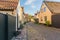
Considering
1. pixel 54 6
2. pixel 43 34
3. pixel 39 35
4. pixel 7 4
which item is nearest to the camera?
pixel 39 35

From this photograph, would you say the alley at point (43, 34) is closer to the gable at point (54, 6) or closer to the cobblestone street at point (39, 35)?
the cobblestone street at point (39, 35)

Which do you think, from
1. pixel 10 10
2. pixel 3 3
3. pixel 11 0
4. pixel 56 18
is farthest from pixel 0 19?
pixel 56 18

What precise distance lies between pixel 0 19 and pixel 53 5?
86.0 ft

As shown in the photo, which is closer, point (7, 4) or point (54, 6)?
point (7, 4)

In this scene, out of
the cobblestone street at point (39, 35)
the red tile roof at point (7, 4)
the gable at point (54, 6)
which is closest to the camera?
the cobblestone street at point (39, 35)

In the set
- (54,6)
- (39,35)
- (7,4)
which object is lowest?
(39,35)

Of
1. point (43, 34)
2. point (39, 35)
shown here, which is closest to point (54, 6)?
point (43, 34)

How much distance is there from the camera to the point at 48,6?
99.9 ft

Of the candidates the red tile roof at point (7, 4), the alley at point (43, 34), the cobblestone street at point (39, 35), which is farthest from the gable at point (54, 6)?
the red tile roof at point (7, 4)

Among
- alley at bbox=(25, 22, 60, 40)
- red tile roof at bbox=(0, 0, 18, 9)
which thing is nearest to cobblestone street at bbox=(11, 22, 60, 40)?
alley at bbox=(25, 22, 60, 40)

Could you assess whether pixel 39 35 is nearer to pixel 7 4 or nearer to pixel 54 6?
pixel 7 4

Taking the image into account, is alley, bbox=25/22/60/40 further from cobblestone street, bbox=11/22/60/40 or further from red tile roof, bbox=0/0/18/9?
red tile roof, bbox=0/0/18/9

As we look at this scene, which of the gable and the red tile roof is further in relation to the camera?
→ the gable

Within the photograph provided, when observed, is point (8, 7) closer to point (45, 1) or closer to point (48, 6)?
point (48, 6)
